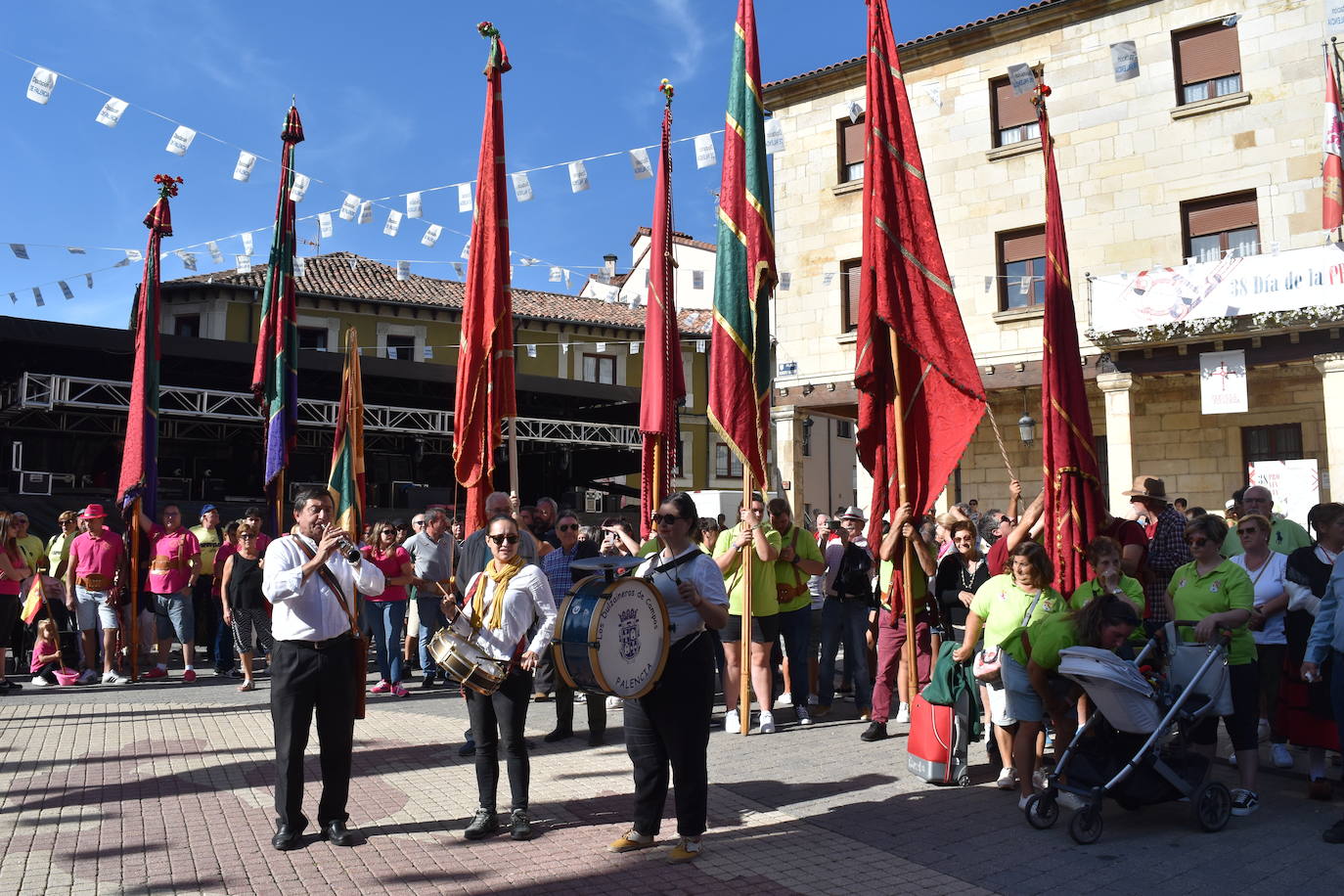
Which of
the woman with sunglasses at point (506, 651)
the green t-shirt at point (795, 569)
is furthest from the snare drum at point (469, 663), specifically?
the green t-shirt at point (795, 569)

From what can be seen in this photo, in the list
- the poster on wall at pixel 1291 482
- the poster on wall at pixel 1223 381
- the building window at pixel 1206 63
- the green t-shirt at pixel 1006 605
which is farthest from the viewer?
the building window at pixel 1206 63

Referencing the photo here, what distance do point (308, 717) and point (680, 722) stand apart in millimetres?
1966

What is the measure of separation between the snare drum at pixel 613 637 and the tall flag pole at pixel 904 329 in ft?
8.38

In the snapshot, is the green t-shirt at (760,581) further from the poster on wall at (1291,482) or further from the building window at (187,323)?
the building window at (187,323)

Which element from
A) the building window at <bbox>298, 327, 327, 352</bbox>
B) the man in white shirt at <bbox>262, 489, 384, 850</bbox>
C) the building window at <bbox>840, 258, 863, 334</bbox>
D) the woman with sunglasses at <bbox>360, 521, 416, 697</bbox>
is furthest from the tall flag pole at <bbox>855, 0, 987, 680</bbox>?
the building window at <bbox>298, 327, 327, 352</bbox>

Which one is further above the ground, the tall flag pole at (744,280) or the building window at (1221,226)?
the building window at (1221,226)

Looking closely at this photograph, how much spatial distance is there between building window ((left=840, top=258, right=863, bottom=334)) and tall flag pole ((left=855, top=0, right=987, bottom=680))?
16013 millimetres

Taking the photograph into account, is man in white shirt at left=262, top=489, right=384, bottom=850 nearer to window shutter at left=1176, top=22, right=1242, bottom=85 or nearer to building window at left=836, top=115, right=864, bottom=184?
window shutter at left=1176, top=22, right=1242, bottom=85

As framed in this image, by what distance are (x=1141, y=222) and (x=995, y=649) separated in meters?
16.7

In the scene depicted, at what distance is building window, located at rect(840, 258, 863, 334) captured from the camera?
23500mm

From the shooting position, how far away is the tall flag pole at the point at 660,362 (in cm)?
898

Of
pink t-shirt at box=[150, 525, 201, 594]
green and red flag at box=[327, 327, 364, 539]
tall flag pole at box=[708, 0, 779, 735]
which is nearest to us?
tall flag pole at box=[708, 0, 779, 735]

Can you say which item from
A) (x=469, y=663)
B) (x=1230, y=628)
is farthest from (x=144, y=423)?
(x=1230, y=628)

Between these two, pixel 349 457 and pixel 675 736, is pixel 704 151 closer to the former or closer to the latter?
pixel 349 457
